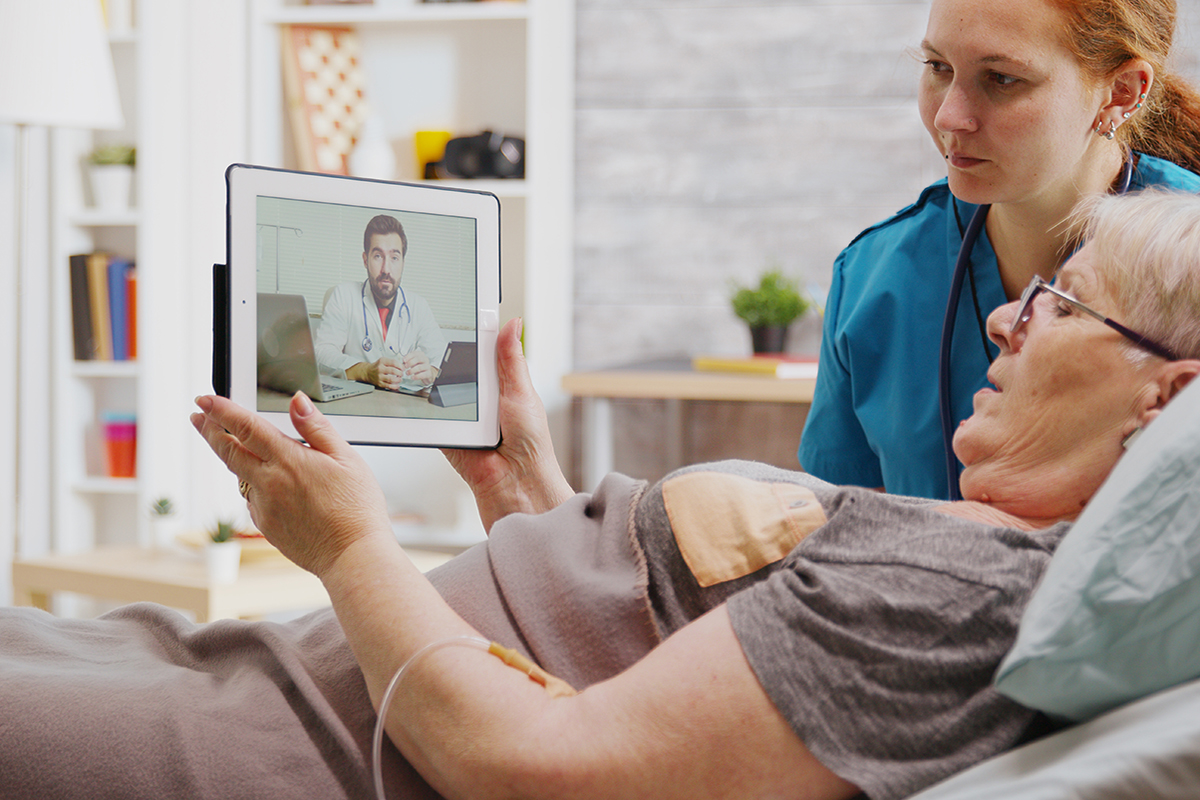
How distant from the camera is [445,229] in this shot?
99cm

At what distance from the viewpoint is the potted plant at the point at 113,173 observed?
2.68 meters

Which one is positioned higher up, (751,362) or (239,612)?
(751,362)

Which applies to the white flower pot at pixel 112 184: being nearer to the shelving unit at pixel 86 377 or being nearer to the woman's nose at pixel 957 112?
the shelving unit at pixel 86 377

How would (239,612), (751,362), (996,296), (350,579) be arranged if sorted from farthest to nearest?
(751,362)
(239,612)
(996,296)
(350,579)

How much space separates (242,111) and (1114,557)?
2682 mm

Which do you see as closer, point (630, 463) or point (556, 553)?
point (556, 553)

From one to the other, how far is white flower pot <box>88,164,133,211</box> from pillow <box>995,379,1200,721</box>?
2.67 metres

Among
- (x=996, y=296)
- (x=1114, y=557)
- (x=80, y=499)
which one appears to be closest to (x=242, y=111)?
(x=80, y=499)

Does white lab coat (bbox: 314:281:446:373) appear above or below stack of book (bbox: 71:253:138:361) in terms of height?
below

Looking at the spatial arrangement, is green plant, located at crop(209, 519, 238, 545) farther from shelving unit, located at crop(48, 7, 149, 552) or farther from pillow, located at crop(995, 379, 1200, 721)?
pillow, located at crop(995, 379, 1200, 721)

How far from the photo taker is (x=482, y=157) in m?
2.64

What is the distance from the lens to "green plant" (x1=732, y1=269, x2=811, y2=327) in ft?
8.13

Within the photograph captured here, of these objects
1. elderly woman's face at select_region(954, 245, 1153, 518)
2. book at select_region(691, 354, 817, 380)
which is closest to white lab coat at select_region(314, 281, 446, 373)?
elderly woman's face at select_region(954, 245, 1153, 518)

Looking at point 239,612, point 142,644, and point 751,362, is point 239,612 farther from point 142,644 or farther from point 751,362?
point 751,362
